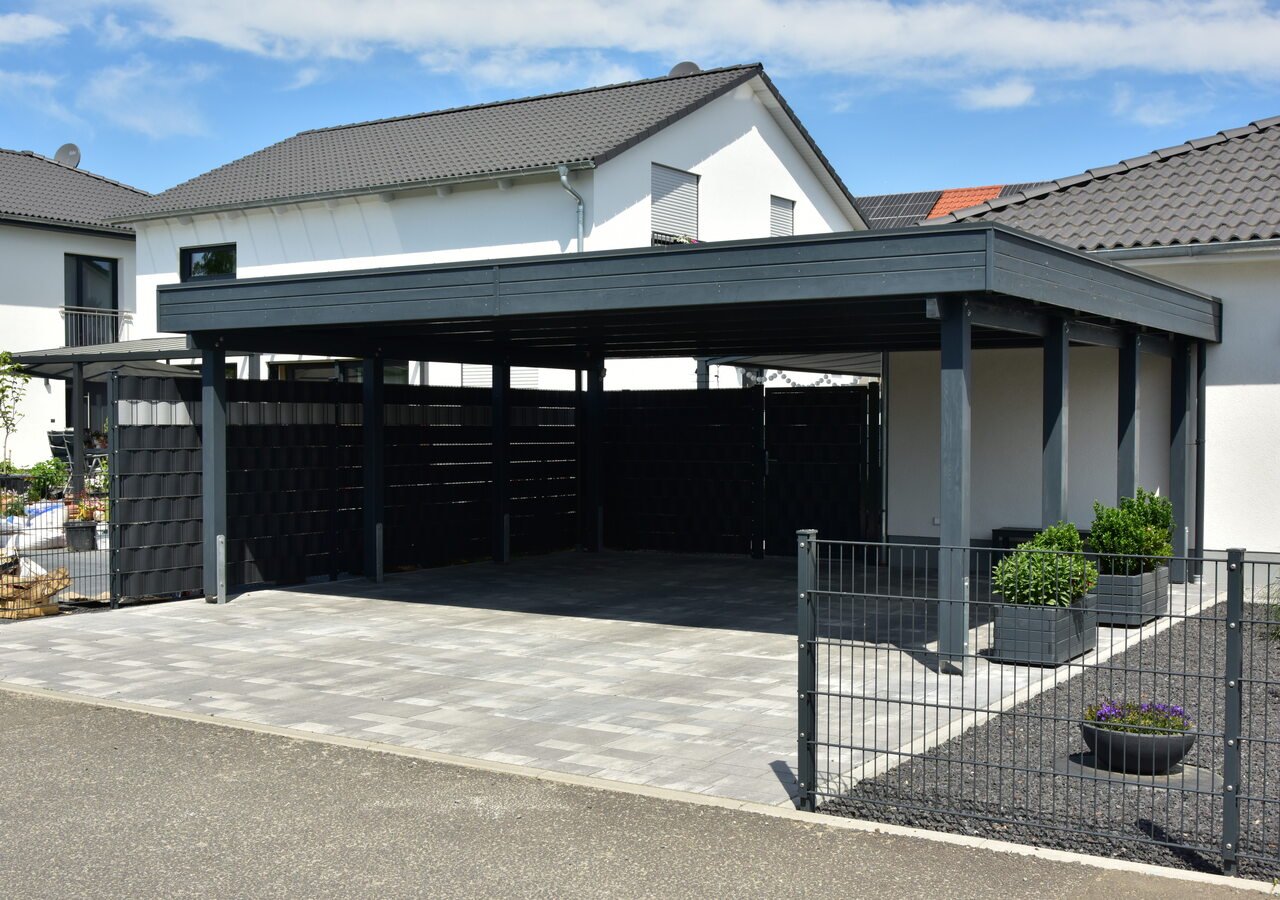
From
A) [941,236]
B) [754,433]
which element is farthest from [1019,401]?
[941,236]

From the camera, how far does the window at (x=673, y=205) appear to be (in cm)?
2170

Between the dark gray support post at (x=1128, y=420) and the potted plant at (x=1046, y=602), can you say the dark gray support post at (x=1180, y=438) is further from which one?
the potted plant at (x=1046, y=602)

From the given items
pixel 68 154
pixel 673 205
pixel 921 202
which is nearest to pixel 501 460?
pixel 673 205

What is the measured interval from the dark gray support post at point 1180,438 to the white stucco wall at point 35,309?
79.4ft

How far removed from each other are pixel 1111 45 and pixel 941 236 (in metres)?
12.3

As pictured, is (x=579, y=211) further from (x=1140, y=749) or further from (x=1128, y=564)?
(x=1140, y=749)

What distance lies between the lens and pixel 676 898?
5.03 m

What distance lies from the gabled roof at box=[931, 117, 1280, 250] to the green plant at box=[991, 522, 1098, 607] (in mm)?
4850

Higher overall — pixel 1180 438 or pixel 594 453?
pixel 1180 438

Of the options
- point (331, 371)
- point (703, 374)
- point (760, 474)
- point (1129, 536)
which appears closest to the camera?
point (1129, 536)

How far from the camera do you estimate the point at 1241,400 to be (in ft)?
46.8

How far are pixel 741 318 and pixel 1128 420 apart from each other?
4.29 meters

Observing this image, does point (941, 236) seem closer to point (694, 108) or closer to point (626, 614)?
point (626, 614)

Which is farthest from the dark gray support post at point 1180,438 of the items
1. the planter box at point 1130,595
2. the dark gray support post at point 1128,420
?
the planter box at point 1130,595
